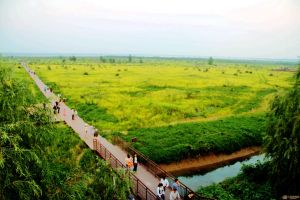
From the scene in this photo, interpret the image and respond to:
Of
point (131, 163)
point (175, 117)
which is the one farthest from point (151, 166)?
point (175, 117)

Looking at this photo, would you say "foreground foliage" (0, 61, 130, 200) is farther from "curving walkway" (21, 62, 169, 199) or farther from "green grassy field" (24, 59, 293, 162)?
"green grassy field" (24, 59, 293, 162)

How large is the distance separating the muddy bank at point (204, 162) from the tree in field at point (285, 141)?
338 inches

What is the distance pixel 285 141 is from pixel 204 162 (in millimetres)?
11326

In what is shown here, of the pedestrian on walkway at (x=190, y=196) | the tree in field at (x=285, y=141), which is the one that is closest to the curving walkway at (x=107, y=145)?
the pedestrian on walkway at (x=190, y=196)

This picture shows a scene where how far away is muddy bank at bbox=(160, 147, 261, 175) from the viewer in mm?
28922

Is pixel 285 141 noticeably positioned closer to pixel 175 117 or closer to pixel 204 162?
pixel 204 162

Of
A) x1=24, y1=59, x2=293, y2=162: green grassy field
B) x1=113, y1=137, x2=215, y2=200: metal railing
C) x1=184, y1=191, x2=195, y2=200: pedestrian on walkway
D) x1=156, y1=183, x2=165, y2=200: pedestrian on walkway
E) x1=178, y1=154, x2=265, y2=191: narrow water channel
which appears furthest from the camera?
x1=24, y1=59, x2=293, y2=162: green grassy field

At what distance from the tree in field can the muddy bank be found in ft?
28.1

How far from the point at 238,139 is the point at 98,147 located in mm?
15976

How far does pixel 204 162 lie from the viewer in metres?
30.7

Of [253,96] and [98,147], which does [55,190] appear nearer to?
[98,147]

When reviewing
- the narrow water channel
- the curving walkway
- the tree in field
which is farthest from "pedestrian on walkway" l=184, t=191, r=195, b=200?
the narrow water channel

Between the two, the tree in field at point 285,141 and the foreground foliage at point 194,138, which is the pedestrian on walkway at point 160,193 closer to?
the tree in field at point 285,141

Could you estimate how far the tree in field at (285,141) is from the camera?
1978 centimetres
